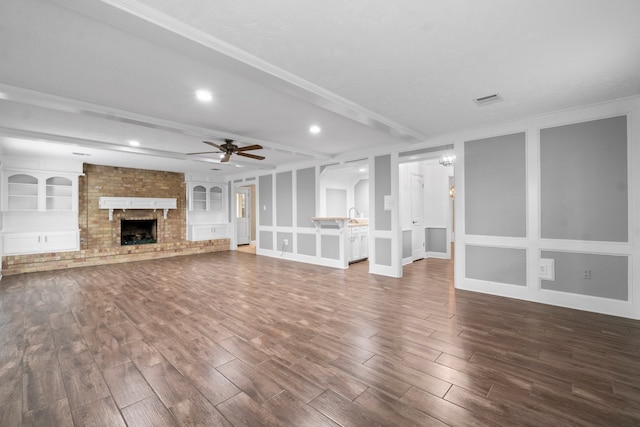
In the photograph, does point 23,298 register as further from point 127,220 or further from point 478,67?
point 478,67

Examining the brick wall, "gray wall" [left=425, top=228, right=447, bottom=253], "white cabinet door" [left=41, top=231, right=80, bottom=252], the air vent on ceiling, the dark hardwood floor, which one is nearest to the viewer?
the dark hardwood floor

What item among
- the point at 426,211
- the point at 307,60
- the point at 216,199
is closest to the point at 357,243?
the point at 426,211

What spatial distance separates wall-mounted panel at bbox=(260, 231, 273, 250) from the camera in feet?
26.1

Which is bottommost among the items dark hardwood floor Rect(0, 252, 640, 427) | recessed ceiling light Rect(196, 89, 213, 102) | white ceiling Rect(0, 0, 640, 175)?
dark hardwood floor Rect(0, 252, 640, 427)

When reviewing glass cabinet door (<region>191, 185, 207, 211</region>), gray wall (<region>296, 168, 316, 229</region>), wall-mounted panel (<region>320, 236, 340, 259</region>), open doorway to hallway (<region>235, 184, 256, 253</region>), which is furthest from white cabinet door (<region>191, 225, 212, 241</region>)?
wall-mounted panel (<region>320, 236, 340, 259</region>)

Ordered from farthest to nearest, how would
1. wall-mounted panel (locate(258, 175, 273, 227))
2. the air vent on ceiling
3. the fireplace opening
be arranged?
1. the fireplace opening
2. wall-mounted panel (locate(258, 175, 273, 227))
3. the air vent on ceiling

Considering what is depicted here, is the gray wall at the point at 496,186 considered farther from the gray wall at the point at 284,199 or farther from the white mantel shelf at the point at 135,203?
the white mantel shelf at the point at 135,203

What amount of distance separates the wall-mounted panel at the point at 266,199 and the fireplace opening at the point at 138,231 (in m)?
3.38

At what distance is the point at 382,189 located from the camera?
5.40 metres

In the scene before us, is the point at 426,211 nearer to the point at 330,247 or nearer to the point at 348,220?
the point at 348,220

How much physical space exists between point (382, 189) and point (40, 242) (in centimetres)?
762

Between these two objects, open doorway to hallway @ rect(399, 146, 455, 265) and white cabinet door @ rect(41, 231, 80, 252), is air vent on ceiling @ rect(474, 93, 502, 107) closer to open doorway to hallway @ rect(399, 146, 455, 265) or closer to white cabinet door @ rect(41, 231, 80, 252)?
open doorway to hallway @ rect(399, 146, 455, 265)

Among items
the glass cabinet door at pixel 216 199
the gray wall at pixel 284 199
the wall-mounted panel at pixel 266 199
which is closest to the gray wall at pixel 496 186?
the gray wall at pixel 284 199

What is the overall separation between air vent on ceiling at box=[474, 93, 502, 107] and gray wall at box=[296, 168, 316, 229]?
4.04 metres
